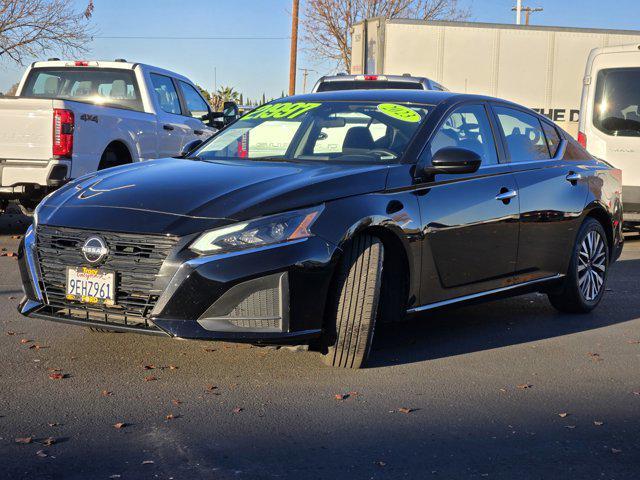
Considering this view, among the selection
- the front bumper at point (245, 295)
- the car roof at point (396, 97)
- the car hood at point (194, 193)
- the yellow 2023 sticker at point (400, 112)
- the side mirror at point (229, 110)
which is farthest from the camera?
the side mirror at point (229, 110)

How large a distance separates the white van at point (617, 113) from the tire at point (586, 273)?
4.65m

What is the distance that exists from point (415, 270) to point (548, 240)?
1.58 m

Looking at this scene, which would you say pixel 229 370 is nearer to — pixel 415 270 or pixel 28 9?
pixel 415 270

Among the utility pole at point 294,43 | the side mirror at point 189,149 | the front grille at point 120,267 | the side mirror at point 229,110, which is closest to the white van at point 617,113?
the side mirror at point 229,110

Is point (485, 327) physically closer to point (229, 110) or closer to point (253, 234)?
point (253, 234)

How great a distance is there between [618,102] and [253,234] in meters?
8.53

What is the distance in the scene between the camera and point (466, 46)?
19.0 m

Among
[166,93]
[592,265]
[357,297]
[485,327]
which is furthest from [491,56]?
[357,297]

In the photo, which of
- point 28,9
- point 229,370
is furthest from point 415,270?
point 28,9

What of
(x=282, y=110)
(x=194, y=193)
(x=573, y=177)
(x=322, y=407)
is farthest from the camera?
(x=573, y=177)

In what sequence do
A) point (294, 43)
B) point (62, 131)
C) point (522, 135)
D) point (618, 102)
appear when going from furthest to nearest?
point (294, 43) < point (618, 102) < point (62, 131) < point (522, 135)

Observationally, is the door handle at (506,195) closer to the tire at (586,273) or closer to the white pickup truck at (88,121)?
the tire at (586,273)

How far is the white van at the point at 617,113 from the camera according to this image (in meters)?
12.2

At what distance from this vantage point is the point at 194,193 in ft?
17.4
